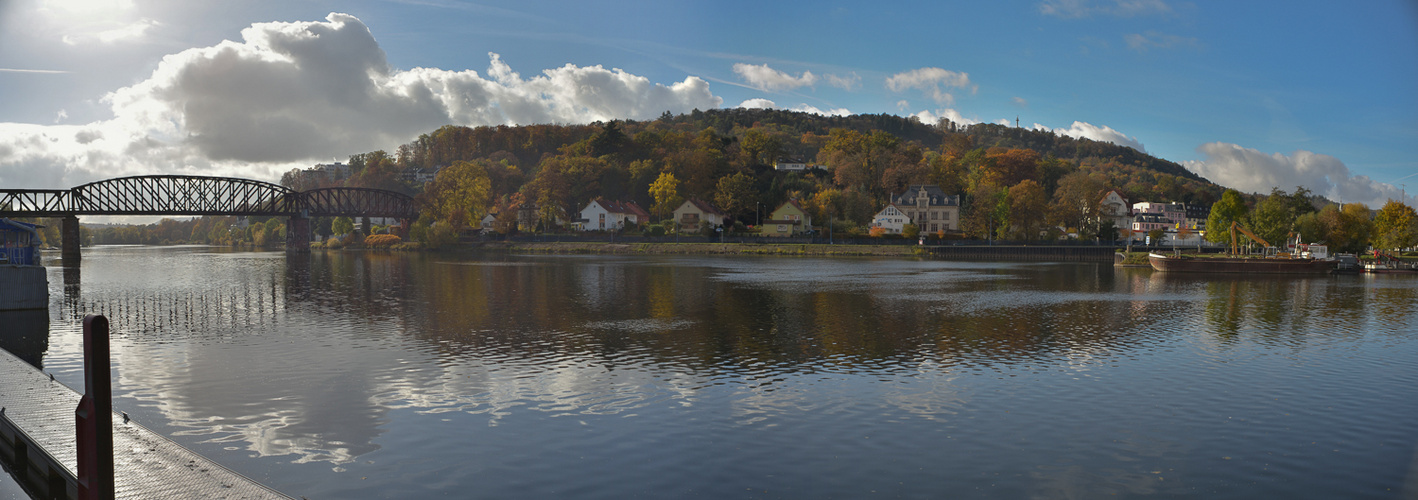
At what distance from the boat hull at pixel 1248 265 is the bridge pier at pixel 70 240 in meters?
118

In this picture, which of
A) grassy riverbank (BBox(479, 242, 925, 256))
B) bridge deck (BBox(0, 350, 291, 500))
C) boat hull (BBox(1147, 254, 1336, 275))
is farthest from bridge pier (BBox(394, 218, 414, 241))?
bridge deck (BBox(0, 350, 291, 500))

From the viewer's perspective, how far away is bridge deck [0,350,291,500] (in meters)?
9.68

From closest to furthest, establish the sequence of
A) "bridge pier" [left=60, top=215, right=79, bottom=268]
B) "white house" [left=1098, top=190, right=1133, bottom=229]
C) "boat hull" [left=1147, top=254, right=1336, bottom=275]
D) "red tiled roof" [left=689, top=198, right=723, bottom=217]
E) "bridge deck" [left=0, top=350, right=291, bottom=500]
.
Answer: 1. "bridge deck" [left=0, top=350, right=291, bottom=500]
2. "boat hull" [left=1147, top=254, right=1336, bottom=275]
3. "bridge pier" [left=60, top=215, right=79, bottom=268]
4. "red tiled roof" [left=689, top=198, right=723, bottom=217]
5. "white house" [left=1098, top=190, right=1133, bottom=229]

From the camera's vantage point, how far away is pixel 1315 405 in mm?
17266

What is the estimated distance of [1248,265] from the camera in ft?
241

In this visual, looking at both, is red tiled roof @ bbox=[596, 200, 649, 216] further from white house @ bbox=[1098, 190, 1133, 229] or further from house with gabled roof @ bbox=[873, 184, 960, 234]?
white house @ bbox=[1098, 190, 1133, 229]

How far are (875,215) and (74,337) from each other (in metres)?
116

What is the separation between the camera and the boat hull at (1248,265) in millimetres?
73250

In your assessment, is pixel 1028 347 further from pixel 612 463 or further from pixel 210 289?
pixel 210 289

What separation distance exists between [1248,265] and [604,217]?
91869mm

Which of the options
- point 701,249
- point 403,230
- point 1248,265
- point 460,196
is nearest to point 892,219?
point 701,249

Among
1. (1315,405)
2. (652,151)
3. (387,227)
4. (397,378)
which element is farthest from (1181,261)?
(387,227)

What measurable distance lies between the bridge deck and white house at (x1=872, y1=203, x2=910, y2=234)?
11816cm

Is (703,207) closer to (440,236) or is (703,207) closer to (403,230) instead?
(440,236)
